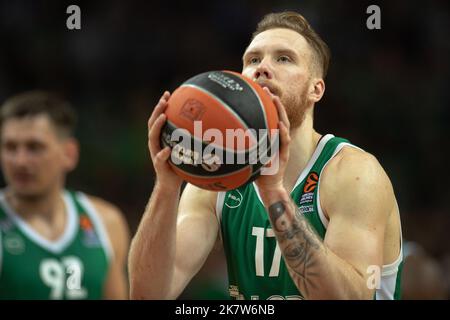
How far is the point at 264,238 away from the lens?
4676 millimetres

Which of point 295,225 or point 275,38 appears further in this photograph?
point 275,38

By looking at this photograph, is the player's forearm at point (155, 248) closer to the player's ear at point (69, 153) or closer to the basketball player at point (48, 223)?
the basketball player at point (48, 223)

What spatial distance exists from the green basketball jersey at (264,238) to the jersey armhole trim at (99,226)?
2.66m

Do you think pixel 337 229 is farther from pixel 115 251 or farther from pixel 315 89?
pixel 115 251

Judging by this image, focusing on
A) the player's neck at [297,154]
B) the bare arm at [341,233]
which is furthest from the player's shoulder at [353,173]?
the player's neck at [297,154]

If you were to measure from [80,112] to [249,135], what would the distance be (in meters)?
7.55

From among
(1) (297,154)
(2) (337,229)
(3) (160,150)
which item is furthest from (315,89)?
(3) (160,150)

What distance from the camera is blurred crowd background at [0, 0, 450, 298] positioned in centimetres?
1062

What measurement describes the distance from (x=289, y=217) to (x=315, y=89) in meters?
1.17

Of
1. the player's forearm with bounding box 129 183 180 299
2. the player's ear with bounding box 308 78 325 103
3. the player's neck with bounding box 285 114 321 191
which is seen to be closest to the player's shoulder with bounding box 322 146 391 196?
the player's neck with bounding box 285 114 321 191
